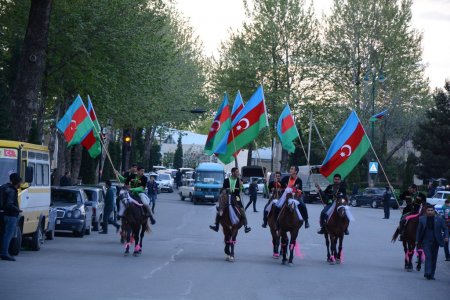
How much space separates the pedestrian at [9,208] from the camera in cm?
1870

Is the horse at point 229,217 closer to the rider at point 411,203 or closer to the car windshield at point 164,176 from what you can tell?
the rider at point 411,203

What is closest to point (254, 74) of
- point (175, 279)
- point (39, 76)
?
point (39, 76)

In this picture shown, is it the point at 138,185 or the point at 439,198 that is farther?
the point at 439,198

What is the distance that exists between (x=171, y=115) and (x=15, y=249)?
202ft

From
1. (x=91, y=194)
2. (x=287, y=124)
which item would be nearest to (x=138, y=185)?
(x=287, y=124)

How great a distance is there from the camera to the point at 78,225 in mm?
27438

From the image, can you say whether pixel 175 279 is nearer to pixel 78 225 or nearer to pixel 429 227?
pixel 429 227

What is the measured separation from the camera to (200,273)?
17.7m

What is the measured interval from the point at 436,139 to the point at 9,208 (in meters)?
63.1

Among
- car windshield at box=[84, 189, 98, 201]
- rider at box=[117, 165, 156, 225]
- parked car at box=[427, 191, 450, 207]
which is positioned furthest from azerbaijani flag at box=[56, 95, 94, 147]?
parked car at box=[427, 191, 450, 207]

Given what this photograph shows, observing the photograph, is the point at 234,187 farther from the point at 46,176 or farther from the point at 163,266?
the point at 46,176

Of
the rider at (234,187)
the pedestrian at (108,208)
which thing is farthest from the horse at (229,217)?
the pedestrian at (108,208)

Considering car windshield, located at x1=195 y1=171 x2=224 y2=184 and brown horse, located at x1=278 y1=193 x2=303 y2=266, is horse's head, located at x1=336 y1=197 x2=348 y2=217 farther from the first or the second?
car windshield, located at x1=195 y1=171 x2=224 y2=184

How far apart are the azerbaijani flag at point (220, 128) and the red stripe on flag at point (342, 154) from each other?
138 inches
